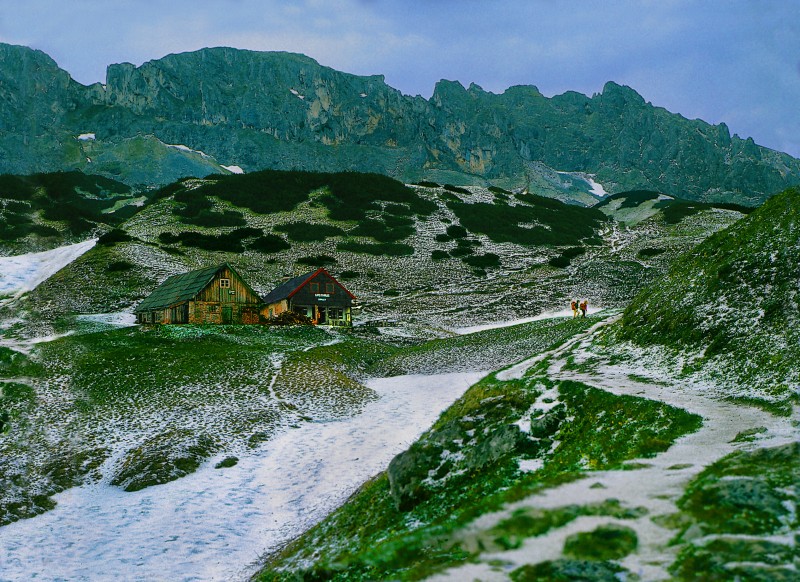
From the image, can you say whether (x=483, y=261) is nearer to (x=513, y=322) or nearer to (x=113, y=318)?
(x=513, y=322)

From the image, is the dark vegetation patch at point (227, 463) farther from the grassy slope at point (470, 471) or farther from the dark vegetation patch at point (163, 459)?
the grassy slope at point (470, 471)

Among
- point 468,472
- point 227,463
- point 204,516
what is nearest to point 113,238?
point 227,463

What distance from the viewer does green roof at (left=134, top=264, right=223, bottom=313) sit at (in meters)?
60.1

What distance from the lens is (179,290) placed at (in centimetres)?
6178

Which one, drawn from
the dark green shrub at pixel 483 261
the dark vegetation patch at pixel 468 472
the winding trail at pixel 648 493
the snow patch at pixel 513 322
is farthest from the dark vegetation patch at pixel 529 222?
the winding trail at pixel 648 493

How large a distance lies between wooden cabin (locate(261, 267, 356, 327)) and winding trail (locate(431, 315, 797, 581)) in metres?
54.4

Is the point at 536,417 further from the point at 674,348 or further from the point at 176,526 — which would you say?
the point at 176,526

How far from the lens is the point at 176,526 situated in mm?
17656

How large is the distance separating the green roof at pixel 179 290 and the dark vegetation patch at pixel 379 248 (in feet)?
121

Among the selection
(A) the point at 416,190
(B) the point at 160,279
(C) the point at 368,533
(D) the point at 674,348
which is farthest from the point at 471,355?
(A) the point at 416,190

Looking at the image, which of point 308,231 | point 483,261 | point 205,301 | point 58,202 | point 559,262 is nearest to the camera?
point 205,301

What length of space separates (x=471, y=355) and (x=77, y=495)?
29.2 meters

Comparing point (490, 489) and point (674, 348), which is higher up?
point (674, 348)

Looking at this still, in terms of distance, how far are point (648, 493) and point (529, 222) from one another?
116361 mm
